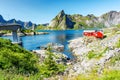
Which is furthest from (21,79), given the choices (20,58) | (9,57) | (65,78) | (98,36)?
(98,36)

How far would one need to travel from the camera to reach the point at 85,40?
113812mm

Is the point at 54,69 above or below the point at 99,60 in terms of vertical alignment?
below

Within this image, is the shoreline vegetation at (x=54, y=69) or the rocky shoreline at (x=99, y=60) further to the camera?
the rocky shoreline at (x=99, y=60)

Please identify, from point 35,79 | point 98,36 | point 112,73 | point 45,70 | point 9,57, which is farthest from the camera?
point 98,36

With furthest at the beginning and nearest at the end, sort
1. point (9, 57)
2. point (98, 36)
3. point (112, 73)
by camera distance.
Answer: point (98, 36)
point (9, 57)
point (112, 73)

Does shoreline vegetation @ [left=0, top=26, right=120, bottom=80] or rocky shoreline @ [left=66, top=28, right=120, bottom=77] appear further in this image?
rocky shoreline @ [left=66, top=28, right=120, bottom=77]

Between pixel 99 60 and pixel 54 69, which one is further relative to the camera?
pixel 54 69

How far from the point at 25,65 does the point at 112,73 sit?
53.2 feet

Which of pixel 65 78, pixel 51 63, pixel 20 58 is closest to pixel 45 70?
pixel 51 63

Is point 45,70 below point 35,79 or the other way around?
below

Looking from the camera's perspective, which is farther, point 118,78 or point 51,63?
point 51,63

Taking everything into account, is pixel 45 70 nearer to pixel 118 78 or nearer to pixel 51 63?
pixel 51 63

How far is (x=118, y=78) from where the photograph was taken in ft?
32.3

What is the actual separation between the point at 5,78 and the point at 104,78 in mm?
4340
